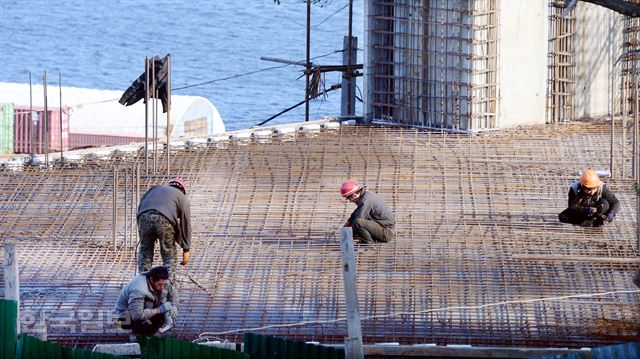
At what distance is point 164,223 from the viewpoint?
1177 cm

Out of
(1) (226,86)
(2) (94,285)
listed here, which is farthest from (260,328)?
(1) (226,86)

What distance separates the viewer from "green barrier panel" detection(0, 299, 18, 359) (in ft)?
30.4

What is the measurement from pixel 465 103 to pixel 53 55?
55.6 metres

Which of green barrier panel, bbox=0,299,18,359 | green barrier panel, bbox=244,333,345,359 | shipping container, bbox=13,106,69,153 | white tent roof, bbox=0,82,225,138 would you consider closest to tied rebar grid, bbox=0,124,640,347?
green barrier panel, bbox=0,299,18,359

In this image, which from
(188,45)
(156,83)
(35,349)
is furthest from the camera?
(188,45)

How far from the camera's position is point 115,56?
72562mm

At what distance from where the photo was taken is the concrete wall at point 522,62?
20.4 meters

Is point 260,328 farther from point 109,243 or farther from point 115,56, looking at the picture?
point 115,56

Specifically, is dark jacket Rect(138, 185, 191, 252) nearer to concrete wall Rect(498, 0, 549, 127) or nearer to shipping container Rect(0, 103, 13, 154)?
concrete wall Rect(498, 0, 549, 127)

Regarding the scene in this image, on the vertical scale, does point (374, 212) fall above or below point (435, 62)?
below

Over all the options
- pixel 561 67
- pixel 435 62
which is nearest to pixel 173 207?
pixel 435 62

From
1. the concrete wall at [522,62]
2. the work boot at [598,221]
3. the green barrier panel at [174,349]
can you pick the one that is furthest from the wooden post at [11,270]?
the concrete wall at [522,62]

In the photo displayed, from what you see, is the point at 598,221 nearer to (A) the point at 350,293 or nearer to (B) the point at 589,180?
(B) the point at 589,180

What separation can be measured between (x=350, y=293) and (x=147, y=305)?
7.32 ft
